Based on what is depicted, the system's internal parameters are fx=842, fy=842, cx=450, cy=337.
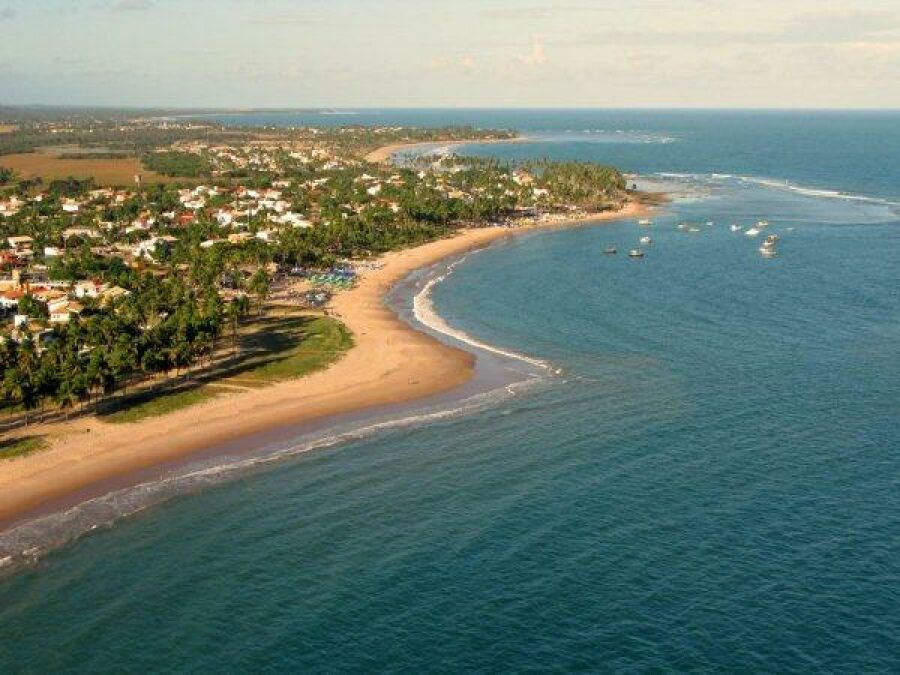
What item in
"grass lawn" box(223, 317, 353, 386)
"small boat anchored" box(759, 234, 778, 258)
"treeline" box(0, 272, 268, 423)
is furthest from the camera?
"small boat anchored" box(759, 234, 778, 258)

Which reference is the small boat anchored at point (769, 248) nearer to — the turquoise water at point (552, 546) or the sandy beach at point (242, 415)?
the turquoise water at point (552, 546)

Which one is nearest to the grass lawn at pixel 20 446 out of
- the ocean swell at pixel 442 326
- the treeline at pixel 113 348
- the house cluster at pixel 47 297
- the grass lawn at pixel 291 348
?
the treeline at pixel 113 348

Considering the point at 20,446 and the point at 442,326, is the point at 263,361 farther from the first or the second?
the point at 20,446

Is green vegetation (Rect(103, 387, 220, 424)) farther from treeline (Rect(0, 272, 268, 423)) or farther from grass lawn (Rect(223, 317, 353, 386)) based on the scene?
grass lawn (Rect(223, 317, 353, 386))

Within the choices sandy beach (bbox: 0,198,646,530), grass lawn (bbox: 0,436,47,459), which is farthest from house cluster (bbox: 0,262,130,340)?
sandy beach (bbox: 0,198,646,530)

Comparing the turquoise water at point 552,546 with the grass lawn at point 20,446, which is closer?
the turquoise water at point 552,546

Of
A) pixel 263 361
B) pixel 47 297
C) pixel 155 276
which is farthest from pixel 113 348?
pixel 155 276
